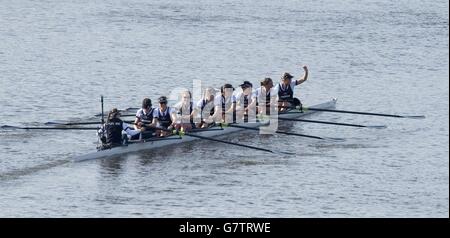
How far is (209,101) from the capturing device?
37.1 meters

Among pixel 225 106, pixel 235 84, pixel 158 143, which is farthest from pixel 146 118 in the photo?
pixel 235 84

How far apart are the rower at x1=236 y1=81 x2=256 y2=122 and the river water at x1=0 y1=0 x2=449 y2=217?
0.62 m

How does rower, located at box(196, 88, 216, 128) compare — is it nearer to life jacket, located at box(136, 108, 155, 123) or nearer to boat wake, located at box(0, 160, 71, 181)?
life jacket, located at box(136, 108, 155, 123)

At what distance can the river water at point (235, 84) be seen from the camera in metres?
30.8

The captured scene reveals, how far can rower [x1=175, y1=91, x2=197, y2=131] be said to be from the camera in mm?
35625

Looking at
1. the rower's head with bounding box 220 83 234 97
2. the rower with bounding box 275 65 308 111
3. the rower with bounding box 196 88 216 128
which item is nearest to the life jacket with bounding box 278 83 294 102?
the rower with bounding box 275 65 308 111

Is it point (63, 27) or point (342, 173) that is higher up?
point (63, 27)

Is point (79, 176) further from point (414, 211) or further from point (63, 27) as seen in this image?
point (63, 27)

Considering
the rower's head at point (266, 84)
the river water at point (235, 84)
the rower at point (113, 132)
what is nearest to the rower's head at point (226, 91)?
the river water at point (235, 84)

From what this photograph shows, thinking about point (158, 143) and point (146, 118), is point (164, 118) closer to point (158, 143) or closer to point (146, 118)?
point (146, 118)

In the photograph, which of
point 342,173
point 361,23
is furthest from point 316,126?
point 361,23

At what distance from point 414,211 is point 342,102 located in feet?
47.1

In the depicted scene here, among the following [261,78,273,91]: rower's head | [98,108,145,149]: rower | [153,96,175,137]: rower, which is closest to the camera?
[98,108,145,149]: rower

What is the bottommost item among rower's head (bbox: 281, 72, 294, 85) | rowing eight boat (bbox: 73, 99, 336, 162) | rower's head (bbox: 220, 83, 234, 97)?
rowing eight boat (bbox: 73, 99, 336, 162)
